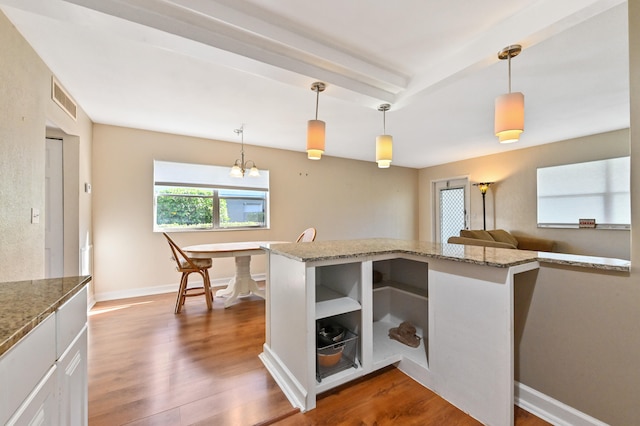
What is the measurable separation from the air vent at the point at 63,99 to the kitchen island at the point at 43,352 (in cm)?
192

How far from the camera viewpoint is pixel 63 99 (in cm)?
232

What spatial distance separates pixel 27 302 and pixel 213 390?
1.18m

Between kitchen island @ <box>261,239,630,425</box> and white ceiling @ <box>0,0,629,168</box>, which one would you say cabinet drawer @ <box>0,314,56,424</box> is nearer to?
kitchen island @ <box>261,239,630,425</box>

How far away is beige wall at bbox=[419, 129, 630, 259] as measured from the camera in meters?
3.68

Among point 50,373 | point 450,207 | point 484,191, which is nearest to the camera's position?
point 50,373

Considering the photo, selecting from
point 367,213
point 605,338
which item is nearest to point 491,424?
point 605,338

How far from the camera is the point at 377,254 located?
1.70 m

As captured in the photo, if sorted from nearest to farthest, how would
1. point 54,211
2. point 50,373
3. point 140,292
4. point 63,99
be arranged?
1. point 50,373
2. point 63,99
3. point 54,211
4. point 140,292

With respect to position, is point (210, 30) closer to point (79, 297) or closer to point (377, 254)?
point (79, 297)

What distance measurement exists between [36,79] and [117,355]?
2136 millimetres

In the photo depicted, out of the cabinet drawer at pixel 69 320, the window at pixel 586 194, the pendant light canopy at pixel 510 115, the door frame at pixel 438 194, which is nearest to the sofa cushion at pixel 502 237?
the window at pixel 586 194

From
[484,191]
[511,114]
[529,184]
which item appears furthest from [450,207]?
[511,114]

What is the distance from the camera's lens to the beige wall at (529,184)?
3676 millimetres

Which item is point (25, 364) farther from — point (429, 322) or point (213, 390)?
point (429, 322)
